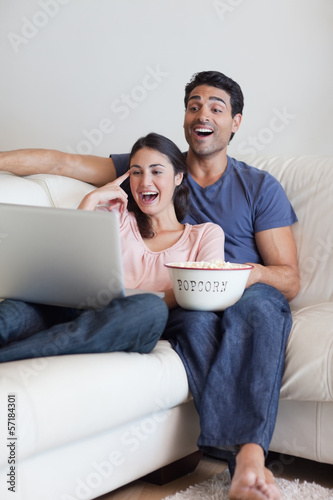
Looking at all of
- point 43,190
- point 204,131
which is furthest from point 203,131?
point 43,190

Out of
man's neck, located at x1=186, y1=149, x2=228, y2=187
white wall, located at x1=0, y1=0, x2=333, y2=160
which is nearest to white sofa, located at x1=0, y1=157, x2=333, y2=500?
man's neck, located at x1=186, y1=149, x2=228, y2=187

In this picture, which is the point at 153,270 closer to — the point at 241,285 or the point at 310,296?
the point at 241,285

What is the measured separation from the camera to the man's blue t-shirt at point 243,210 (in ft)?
6.91

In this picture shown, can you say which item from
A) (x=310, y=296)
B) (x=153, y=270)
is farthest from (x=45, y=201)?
(x=310, y=296)

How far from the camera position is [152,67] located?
9.81 feet

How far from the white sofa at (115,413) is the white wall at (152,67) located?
1.09 metres

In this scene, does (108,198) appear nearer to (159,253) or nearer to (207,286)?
(159,253)

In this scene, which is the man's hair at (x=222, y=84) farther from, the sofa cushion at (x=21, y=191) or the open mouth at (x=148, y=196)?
the sofa cushion at (x=21, y=191)

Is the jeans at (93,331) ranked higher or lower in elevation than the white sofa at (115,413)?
higher

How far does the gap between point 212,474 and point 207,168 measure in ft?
3.36

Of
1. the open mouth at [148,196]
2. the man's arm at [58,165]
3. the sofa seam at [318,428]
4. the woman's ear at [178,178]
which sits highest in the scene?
the man's arm at [58,165]

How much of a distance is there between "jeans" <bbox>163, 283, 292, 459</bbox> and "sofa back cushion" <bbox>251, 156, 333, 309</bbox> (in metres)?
0.38

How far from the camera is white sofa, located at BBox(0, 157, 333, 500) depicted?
47.7 inches

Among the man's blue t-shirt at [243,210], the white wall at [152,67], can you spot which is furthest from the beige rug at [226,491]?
the white wall at [152,67]
